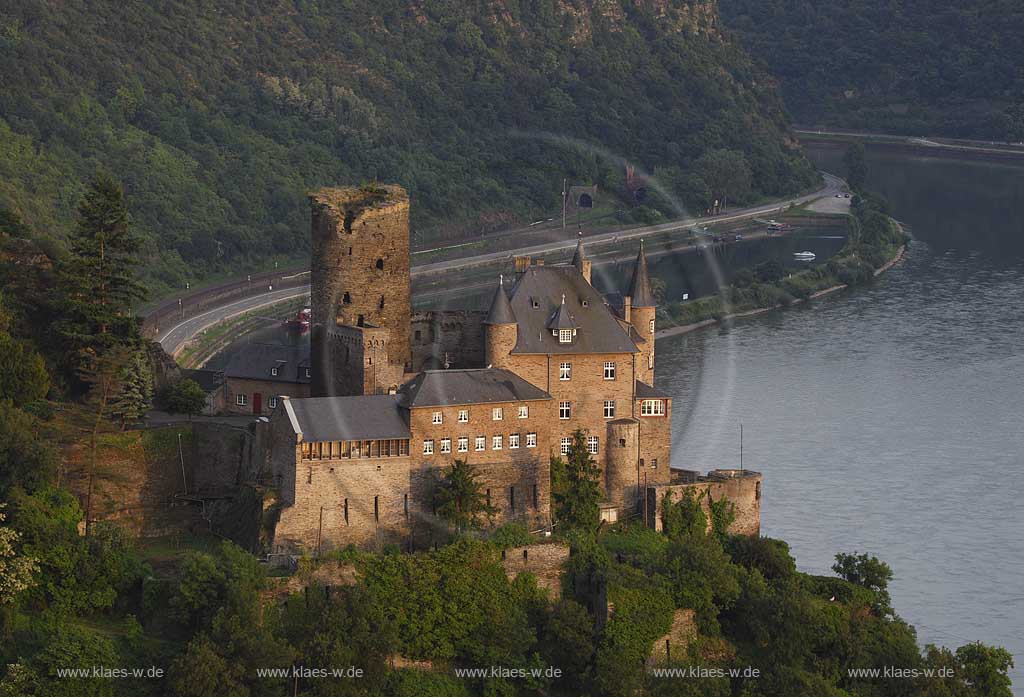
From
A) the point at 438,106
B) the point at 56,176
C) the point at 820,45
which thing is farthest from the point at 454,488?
the point at 820,45

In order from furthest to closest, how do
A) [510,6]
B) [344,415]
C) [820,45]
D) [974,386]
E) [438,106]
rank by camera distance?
1. [820,45]
2. [510,6]
3. [438,106]
4. [974,386]
5. [344,415]

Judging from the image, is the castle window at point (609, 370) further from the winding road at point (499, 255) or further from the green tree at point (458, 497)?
the winding road at point (499, 255)

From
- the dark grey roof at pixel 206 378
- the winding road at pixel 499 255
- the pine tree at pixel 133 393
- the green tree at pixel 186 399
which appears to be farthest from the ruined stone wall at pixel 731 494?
the winding road at pixel 499 255

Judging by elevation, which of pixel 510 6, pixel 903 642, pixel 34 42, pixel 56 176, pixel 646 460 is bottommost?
pixel 903 642

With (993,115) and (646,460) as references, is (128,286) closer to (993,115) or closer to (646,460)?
(646,460)

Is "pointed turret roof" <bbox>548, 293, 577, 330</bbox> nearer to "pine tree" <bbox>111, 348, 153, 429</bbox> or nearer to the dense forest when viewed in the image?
"pine tree" <bbox>111, 348, 153, 429</bbox>

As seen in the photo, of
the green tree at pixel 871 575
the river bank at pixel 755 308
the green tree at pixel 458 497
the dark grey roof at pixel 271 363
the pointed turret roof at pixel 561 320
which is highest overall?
the river bank at pixel 755 308

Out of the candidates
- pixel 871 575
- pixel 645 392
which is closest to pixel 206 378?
pixel 645 392

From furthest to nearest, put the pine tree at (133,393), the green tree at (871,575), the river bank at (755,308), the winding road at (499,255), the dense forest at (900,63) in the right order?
the dense forest at (900,63), the river bank at (755,308), the winding road at (499,255), the green tree at (871,575), the pine tree at (133,393)
